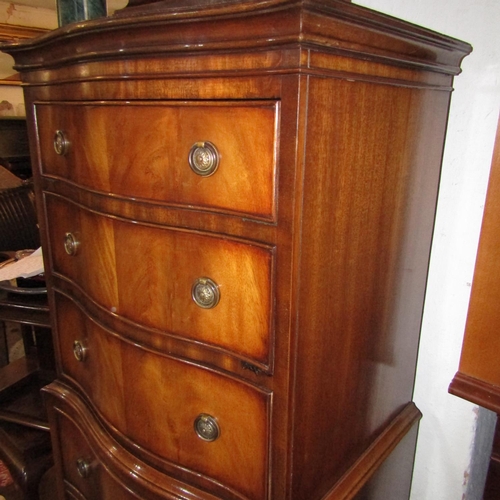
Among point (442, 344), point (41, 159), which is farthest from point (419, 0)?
point (41, 159)

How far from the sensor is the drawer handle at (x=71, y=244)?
0.87m

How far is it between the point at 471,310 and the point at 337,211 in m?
0.37

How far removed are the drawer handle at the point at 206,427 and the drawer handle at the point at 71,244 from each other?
1.29 ft

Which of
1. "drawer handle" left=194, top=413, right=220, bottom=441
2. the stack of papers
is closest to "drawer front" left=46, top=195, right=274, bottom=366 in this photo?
"drawer handle" left=194, top=413, right=220, bottom=441

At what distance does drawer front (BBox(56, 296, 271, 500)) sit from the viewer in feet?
2.23

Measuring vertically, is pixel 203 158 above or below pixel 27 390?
above

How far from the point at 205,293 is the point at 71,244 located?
1.19 feet

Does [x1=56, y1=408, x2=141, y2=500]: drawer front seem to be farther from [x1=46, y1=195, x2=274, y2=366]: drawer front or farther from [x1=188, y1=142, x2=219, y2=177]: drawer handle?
[x1=188, y1=142, x2=219, y2=177]: drawer handle

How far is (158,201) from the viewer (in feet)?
2.19

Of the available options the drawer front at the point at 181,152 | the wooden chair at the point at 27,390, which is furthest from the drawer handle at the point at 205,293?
the wooden chair at the point at 27,390

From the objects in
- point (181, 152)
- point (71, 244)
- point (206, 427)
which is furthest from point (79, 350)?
point (181, 152)

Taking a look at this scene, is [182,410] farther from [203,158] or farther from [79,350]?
[203,158]

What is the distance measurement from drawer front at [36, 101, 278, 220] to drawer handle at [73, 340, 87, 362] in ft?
1.12

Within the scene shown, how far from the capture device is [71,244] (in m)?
0.88
